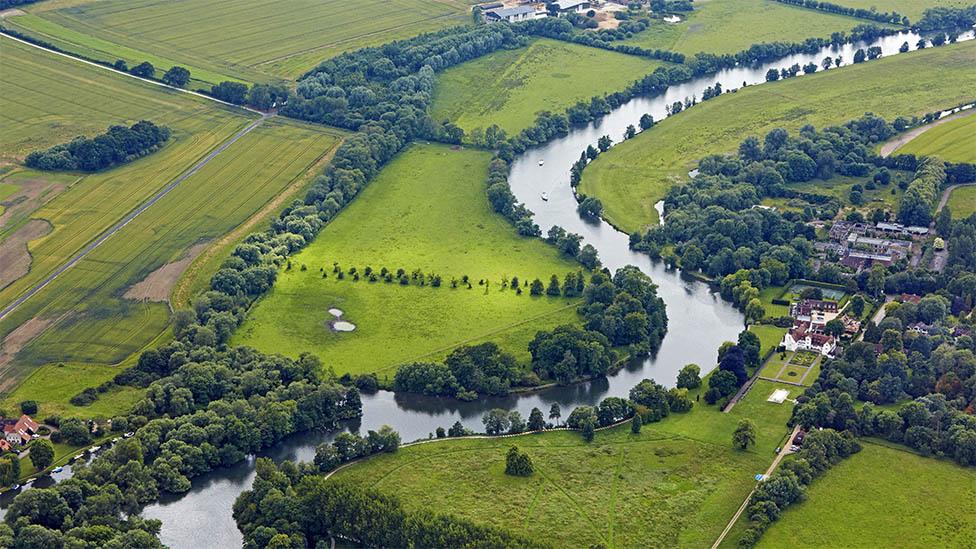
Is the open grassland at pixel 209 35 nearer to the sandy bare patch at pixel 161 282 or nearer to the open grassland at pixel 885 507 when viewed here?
the sandy bare patch at pixel 161 282

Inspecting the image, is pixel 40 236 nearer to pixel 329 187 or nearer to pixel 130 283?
pixel 130 283

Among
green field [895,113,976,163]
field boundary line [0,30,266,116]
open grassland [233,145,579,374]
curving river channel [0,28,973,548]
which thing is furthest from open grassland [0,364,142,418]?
green field [895,113,976,163]

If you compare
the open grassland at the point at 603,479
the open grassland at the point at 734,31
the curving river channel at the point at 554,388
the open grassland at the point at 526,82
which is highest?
the open grassland at the point at 734,31

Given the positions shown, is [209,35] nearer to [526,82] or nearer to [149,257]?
[526,82]

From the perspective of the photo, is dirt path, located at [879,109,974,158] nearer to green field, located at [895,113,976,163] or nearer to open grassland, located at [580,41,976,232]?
green field, located at [895,113,976,163]

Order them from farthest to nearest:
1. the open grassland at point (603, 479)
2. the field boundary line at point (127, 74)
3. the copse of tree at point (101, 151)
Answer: the field boundary line at point (127, 74) < the copse of tree at point (101, 151) < the open grassland at point (603, 479)

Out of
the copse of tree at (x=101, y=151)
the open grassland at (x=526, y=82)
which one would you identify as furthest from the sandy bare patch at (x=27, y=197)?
the open grassland at (x=526, y=82)
